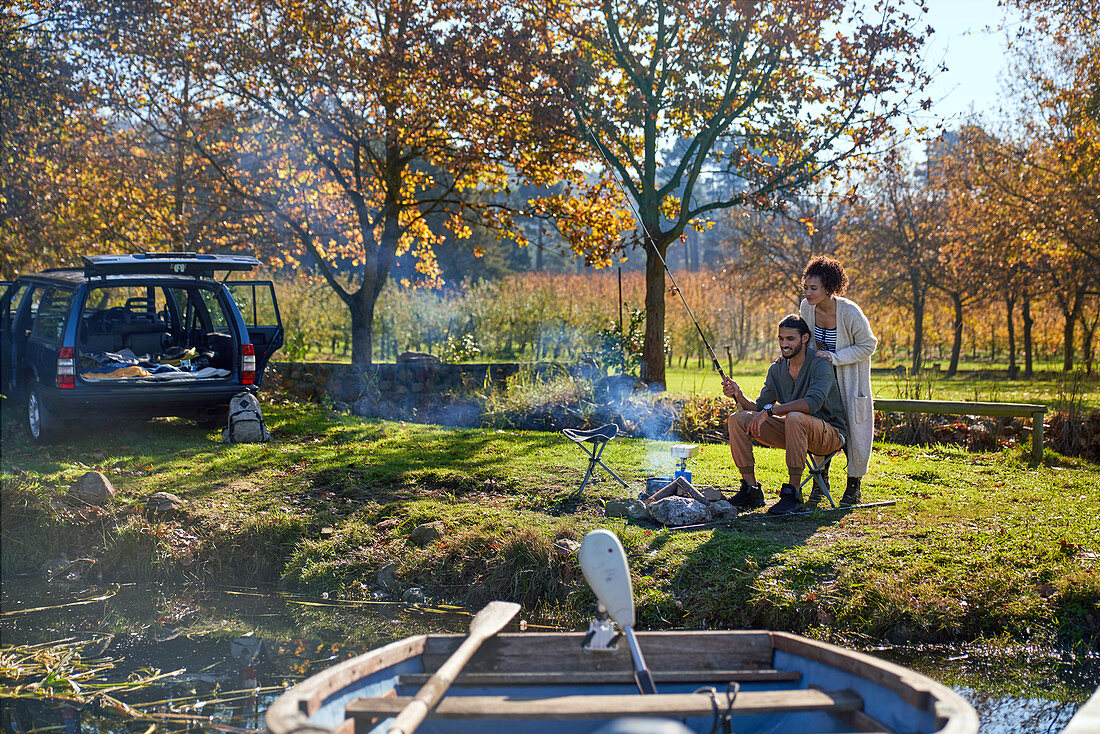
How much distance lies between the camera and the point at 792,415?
243 inches

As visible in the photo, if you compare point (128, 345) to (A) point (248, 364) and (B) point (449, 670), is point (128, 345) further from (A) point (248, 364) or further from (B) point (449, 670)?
(B) point (449, 670)

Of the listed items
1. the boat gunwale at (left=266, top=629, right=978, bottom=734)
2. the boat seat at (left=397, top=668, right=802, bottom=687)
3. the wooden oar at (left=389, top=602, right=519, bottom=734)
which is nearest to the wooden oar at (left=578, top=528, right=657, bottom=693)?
the boat seat at (left=397, top=668, right=802, bottom=687)

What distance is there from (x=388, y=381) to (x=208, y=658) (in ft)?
25.2

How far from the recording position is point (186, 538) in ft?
21.0

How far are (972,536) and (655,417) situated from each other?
4740 mm

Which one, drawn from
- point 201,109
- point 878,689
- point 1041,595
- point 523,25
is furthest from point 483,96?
point 878,689

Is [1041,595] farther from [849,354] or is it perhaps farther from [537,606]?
[537,606]

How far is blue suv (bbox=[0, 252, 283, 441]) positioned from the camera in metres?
8.65

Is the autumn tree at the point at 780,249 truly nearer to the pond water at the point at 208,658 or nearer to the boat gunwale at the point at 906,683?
the pond water at the point at 208,658

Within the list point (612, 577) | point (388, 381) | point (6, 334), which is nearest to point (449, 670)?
point (612, 577)

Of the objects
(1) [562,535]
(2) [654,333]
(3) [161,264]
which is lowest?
(1) [562,535]

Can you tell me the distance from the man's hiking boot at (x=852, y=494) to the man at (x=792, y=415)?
339 mm

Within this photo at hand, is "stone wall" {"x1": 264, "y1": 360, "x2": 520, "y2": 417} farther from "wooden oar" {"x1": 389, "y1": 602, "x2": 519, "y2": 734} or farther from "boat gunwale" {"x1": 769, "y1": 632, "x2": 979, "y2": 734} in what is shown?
"boat gunwale" {"x1": 769, "y1": 632, "x2": 979, "y2": 734}

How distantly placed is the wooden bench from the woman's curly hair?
10.1ft
